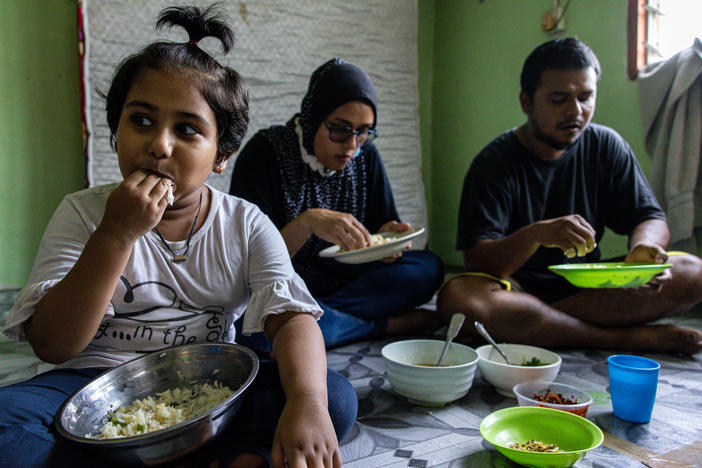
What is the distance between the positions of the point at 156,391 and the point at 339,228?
78cm

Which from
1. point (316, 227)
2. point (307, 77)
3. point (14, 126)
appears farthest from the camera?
point (307, 77)

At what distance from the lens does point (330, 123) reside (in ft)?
5.65

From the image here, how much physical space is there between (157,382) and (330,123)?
3.57 feet

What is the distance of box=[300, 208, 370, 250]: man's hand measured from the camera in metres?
1.54

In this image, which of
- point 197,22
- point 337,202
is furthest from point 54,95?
point 197,22

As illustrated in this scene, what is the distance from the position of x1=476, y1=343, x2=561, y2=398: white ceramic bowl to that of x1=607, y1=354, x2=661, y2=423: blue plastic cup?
0.52 ft

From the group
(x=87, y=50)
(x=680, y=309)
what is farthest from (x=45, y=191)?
(x=680, y=309)

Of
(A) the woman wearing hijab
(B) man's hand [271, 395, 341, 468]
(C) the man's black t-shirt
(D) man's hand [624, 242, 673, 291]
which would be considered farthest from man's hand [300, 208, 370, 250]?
(D) man's hand [624, 242, 673, 291]

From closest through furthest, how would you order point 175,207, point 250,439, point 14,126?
point 250,439, point 175,207, point 14,126

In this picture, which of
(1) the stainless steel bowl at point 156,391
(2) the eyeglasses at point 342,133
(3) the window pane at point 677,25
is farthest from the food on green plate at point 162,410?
(3) the window pane at point 677,25

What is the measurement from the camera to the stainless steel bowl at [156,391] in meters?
0.70

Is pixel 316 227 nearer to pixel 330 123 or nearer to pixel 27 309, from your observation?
pixel 330 123

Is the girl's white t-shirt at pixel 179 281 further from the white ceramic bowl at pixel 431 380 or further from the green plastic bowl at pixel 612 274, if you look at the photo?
the green plastic bowl at pixel 612 274

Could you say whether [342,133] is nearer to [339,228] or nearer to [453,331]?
[339,228]
